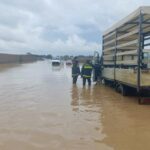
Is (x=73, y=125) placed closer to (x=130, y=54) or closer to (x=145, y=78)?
(x=145, y=78)

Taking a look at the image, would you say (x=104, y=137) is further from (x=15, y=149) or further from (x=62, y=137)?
(x=15, y=149)

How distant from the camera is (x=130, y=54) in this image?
14.1 m

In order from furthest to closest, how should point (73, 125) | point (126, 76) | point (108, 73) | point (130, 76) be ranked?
point (108, 73)
point (126, 76)
point (130, 76)
point (73, 125)

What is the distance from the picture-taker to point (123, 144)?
7.02 meters

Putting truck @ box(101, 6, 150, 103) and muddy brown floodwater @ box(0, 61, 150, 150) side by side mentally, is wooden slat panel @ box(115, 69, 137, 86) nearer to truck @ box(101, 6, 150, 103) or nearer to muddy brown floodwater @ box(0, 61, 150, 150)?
truck @ box(101, 6, 150, 103)

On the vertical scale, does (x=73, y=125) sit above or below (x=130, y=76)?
below

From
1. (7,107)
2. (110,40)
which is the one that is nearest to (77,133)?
(7,107)

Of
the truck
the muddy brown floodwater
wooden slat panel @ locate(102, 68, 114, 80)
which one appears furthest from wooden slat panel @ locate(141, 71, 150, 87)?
wooden slat panel @ locate(102, 68, 114, 80)

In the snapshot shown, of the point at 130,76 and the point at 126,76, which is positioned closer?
the point at 130,76

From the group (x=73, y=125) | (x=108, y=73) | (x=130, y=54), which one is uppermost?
(x=130, y=54)

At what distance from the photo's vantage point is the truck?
1192cm

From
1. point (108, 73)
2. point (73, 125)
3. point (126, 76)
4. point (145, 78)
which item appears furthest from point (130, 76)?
point (108, 73)

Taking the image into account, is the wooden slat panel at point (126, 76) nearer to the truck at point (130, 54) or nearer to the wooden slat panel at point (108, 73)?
the truck at point (130, 54)

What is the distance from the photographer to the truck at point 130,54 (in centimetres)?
1192
